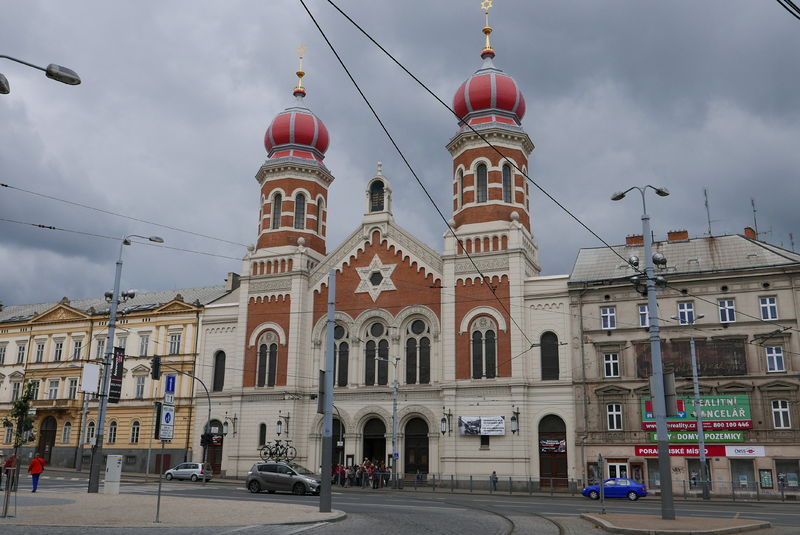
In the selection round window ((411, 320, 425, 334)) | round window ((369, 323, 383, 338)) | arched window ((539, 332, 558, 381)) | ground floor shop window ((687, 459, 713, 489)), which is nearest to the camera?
ground floor shop window ((687, 459, 713, 489))

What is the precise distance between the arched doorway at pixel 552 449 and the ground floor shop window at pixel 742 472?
865cm

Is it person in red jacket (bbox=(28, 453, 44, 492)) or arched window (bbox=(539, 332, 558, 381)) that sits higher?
arched window (bbox=(539, 332, 558, 381))

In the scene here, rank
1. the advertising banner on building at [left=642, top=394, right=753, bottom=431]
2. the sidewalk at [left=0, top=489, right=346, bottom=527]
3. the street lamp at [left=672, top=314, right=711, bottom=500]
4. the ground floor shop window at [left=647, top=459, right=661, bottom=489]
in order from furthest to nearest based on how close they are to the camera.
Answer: the ground floor shop window at [left=647, top=459, right=661, bottom=489]
the advertising banner on building at [left=642, top=394, right=753, bottom=431]
the street lamp at [left=672, top=314, right=711, bottom=500]
the sidewalk at [left=0, top=489, right=346, bottom=527]

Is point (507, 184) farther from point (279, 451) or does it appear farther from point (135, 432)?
point (135, 432)

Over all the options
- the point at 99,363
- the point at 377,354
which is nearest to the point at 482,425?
the point at 377,354

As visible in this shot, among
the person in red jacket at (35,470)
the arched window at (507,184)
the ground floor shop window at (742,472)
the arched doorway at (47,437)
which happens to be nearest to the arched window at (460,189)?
the arched window at (507,184)

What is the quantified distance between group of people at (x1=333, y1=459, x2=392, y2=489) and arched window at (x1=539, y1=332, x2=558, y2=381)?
1086 centimetres

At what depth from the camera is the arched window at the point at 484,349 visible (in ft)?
144

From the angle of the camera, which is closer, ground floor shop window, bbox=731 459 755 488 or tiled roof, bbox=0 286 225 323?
ground floor shop window, bbox=731 459 755 488

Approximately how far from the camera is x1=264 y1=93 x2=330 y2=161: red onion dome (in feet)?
177

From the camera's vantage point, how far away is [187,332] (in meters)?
54.7

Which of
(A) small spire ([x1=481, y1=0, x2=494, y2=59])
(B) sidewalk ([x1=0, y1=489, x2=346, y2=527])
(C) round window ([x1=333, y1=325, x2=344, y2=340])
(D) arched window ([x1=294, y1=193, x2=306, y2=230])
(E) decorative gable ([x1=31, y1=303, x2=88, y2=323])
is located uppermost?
(A) small spire ([x1=481, y1=0, x2=494, y2=59])

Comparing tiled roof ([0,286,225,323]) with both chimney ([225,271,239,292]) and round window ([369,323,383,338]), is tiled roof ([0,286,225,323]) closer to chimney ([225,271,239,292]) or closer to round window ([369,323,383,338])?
chimney ([225,271,239,292])

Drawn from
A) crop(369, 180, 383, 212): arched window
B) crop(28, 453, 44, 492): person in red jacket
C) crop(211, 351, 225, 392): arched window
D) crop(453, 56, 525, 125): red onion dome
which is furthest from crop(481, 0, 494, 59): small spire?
crop(28, 453, 44, 492): person in red jacket
